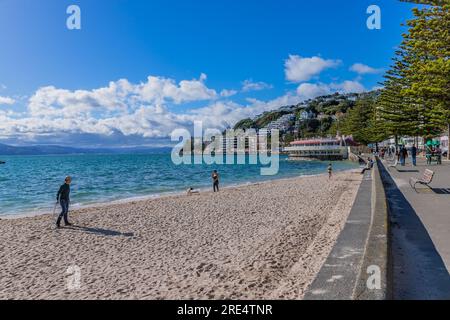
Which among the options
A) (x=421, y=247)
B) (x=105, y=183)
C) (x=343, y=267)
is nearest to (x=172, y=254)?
(x=343, y=267)

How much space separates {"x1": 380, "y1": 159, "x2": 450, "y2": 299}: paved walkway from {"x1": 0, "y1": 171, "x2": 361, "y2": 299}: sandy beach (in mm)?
1125

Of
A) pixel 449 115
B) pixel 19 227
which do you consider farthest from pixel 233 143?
pixel 19 227

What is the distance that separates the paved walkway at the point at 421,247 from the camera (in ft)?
11.1

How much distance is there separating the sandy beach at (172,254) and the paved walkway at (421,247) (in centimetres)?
113

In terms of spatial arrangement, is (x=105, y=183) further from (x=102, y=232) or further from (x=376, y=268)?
(x=376, y=268)

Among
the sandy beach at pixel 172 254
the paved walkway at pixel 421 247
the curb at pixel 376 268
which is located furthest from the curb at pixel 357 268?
the sandy beach at pixel 172 254

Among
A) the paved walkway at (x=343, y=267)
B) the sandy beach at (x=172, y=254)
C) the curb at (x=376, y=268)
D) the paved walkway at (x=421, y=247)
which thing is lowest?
the sandy beach at (x=172, y=254)

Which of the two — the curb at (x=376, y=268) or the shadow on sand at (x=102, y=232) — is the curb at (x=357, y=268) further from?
the shadow on sand at (x=102, y=232)

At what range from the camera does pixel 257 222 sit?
9492 millimetres

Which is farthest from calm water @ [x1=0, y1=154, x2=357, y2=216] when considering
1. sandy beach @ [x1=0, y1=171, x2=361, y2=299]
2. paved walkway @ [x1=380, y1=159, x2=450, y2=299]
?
paved walkway @ [x1=380, y1=159, x2=450, y2=299]

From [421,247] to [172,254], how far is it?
177 inches

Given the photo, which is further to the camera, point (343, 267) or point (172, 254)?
point (172, 254)

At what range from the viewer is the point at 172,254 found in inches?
258

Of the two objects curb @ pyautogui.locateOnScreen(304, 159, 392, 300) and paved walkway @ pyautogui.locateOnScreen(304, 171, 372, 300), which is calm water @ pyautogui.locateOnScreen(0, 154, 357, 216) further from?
curb @ pyautogui.locateOnScreen(304, 159, 392, 300)
